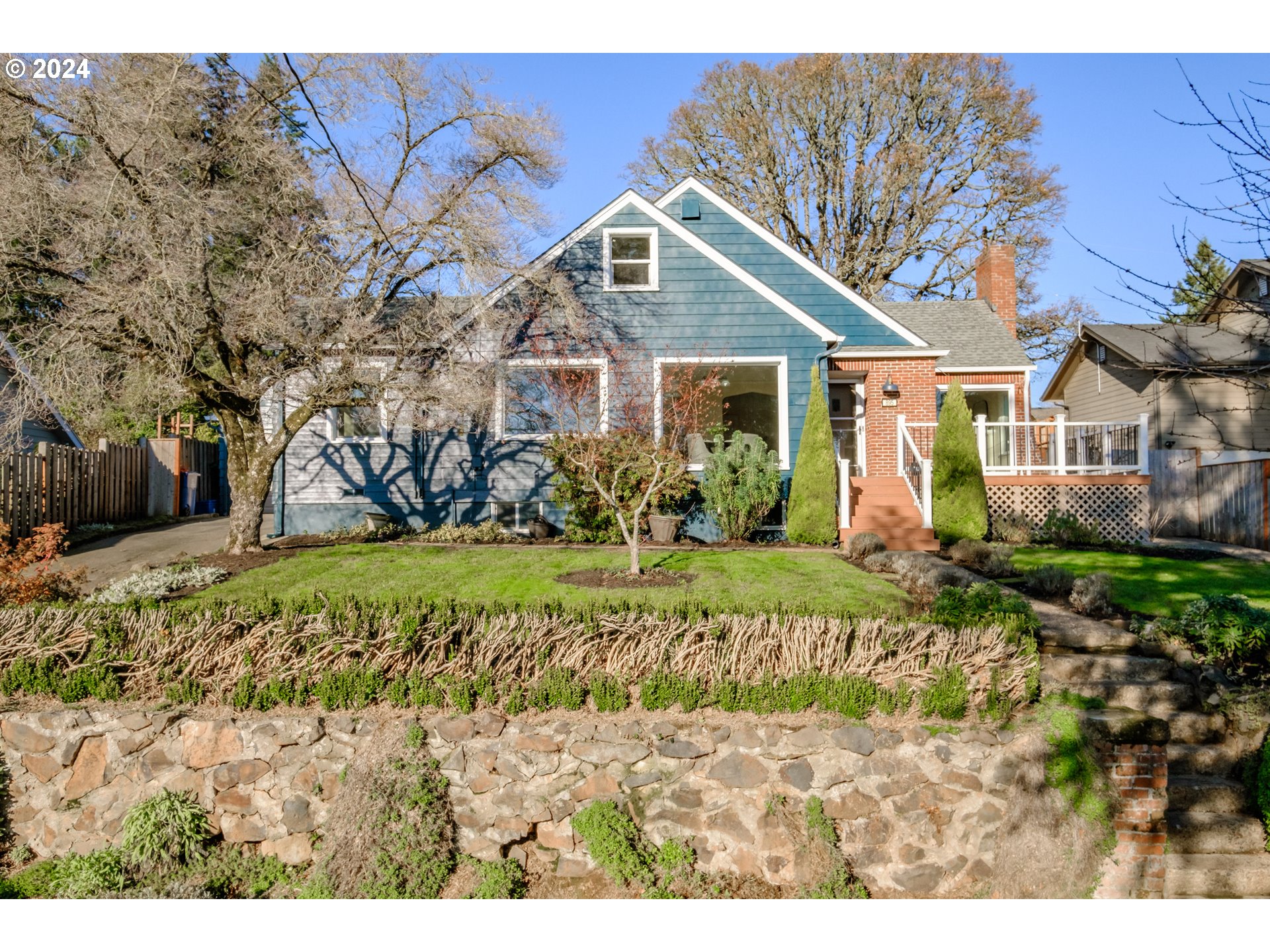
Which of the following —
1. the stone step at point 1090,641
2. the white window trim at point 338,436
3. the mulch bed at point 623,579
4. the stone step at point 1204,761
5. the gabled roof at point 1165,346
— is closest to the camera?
the gabled roof at point 1165,346

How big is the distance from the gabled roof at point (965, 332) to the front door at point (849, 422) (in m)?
2.79

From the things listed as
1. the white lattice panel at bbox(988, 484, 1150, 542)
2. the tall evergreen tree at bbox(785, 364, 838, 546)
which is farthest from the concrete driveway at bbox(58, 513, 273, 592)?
the white lattice panel at bbox(988, 484, 1150, 542)

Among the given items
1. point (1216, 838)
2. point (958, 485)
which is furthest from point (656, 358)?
point (1216, 838)

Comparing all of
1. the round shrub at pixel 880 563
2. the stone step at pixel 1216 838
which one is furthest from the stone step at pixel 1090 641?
the round shrub at pixel 880 563

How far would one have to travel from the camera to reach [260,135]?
32.1 feet

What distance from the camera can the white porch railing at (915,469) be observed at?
12039 millimetres

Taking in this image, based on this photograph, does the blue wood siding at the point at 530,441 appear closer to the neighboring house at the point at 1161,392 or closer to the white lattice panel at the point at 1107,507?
the white lattice panel at the point at 1107,507

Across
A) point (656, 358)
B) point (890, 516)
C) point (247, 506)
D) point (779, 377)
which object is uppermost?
point (656, 358)

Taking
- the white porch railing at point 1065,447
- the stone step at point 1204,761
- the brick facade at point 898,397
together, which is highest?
the brick facade at point 898,397

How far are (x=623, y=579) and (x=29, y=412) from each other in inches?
268

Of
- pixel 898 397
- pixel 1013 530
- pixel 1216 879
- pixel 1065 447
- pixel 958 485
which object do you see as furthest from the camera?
pixel 1065 447

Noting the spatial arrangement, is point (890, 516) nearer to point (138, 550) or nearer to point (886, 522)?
point (886, 522)

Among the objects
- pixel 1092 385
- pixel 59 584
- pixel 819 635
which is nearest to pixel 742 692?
pixel 819 635

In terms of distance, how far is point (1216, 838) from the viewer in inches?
188
